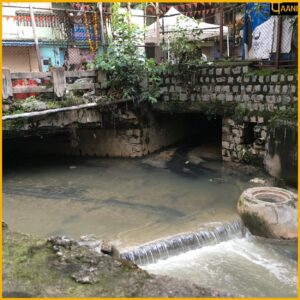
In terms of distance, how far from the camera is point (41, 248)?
4.37 m

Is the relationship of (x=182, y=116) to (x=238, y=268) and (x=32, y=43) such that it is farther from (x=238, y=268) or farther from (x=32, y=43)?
(x=238, y=268)

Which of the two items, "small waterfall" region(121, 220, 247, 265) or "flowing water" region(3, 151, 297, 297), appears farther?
"small waterfall" region(121, 220, 247, 265)

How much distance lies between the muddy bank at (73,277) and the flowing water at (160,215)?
2.51 m

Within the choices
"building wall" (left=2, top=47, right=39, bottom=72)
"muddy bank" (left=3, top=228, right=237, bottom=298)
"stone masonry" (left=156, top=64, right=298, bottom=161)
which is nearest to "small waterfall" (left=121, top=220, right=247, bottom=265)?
"muddy bank" (left=3, top=228, right=237, bottom=298)

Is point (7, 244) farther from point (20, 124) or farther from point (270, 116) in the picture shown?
point (270, 116)

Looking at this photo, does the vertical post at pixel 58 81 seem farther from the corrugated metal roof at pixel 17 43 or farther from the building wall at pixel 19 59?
the building wall at pixel 19 59

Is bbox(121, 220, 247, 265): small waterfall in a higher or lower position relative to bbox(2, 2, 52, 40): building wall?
lower

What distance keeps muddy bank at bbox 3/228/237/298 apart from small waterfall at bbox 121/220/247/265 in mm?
2409

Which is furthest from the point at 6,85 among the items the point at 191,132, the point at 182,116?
the point at 191,132

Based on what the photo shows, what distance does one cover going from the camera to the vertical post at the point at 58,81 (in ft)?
35.9

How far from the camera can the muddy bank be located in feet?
11.5

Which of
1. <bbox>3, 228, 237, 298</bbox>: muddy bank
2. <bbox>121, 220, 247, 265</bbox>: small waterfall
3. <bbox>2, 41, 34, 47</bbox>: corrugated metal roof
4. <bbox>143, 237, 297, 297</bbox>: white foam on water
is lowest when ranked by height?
<bbox>143, 237, 297, 297</bbox>: white foam on water

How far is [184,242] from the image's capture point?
23.6 feet

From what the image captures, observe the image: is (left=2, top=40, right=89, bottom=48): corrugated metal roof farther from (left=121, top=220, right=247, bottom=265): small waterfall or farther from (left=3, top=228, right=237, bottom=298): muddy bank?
(left=3, top=228, right=237, bottom=298): muddy bank
